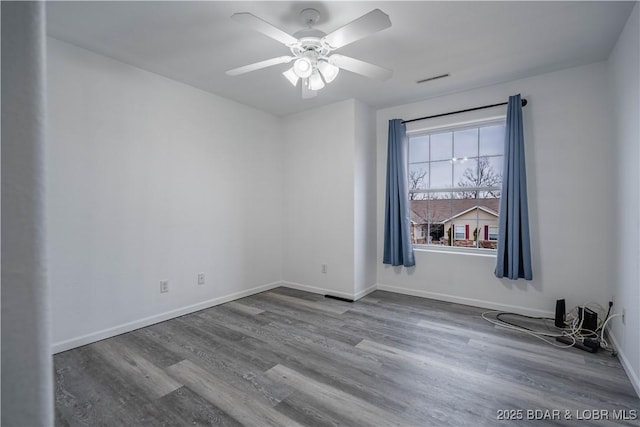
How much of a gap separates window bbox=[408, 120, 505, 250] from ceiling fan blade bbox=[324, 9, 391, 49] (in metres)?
2.40

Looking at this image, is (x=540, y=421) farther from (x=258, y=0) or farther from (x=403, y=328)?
(x=258, y=0)

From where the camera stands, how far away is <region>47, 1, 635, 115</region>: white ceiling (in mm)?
2256

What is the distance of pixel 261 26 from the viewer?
2.01m

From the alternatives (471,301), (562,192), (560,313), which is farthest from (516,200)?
(471,301)

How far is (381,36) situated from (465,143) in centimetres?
198

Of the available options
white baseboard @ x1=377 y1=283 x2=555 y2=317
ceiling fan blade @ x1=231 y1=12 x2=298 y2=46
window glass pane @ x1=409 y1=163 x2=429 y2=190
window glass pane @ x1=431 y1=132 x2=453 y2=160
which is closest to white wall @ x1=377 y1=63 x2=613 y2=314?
white baseboard @ x1=377 y1=283 x2=555 y2=317

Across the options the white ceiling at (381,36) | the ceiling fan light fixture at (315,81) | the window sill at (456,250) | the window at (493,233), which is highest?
the white ceiling at (381,36)

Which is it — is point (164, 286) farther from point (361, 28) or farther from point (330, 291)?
point (361, 28)

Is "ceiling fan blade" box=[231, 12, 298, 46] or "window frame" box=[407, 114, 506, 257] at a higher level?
"ceiling fan blade" box=[231, 12, 298, 46]

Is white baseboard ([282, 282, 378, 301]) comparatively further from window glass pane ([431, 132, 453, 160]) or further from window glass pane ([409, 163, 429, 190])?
window glass pane ([431, 132, 453, 160])

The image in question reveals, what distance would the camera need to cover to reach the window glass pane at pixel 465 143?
3.90 meters

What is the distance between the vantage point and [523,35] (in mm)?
2611

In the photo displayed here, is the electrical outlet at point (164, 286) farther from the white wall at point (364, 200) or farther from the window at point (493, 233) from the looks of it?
the window at point (493, 233)

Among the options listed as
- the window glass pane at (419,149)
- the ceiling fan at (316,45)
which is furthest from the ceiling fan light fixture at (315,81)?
the window glass pane at (419,149)
